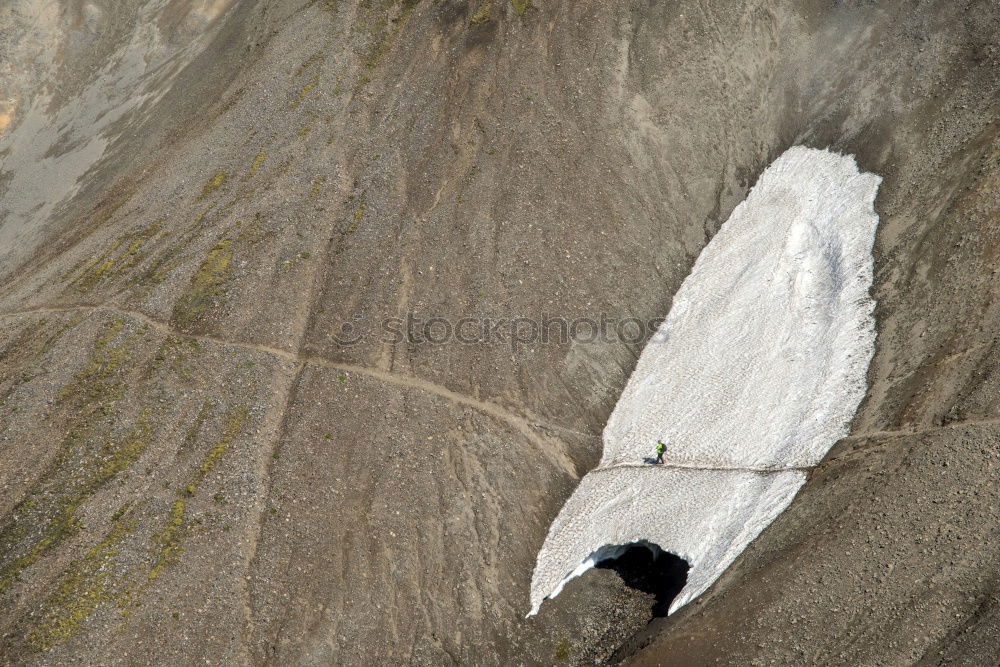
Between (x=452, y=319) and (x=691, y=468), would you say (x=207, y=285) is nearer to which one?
(x=452, y=319)

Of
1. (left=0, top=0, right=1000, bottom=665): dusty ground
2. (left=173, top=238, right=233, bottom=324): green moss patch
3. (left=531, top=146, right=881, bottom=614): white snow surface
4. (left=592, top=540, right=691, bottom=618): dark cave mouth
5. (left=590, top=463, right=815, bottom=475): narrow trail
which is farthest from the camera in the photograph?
(left=173, top=238, right=233, bottom=324): green moss patch

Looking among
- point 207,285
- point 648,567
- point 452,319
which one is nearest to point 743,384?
point 648,567

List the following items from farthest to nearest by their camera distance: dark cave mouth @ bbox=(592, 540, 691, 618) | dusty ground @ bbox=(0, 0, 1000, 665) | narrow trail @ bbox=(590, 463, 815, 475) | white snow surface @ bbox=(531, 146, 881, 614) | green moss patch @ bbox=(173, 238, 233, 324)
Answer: green moss patch @ bbox=(173, 238, 233, 324) < white snow surface @ bbox=(531, 146, 881, 614) < dark cave mouth @ bbox=(592, 540, 691, 618) < narrow trail @ bbox=(590, 463, 815, 475) < dusty ground @ bbox=(0, 0, 1000, 665)

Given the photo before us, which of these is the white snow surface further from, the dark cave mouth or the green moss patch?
the green moss patch

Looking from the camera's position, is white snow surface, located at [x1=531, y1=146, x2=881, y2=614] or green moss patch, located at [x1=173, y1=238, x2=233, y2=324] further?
green moss patch, located at [x1=173, y1=238, x2=233, y2=324]

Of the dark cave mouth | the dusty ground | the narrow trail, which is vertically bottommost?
the dark cave mouth

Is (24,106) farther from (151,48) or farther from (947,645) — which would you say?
(947,645)

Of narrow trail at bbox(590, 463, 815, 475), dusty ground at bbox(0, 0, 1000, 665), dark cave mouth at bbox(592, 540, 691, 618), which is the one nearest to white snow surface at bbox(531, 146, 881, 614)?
narrow trail at bbox(590, 463, 815, 475)

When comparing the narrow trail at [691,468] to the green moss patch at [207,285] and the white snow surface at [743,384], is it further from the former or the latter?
the green moss patch at [207,285]
